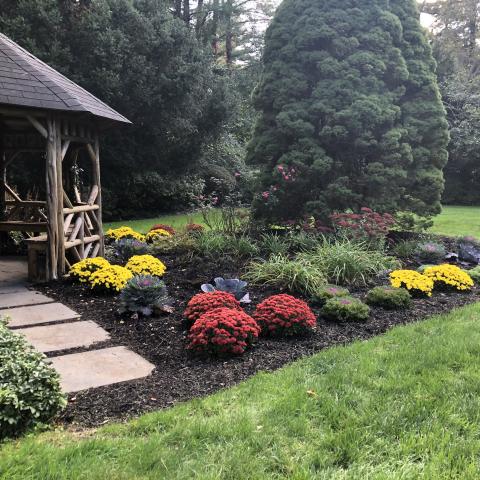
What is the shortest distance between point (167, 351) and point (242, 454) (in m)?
1.80

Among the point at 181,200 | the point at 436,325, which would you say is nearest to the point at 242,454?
the point at 436,325

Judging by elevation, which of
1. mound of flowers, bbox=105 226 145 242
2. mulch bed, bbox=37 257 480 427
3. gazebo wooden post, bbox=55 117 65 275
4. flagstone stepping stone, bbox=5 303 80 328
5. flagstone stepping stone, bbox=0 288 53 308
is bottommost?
mulch bed, bbox=37 257 480 427

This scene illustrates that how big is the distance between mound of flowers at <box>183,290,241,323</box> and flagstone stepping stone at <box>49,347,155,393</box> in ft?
Result: 2.42

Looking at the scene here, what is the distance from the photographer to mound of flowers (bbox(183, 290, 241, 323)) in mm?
4648

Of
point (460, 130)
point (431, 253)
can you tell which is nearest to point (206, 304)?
point (431, 253)

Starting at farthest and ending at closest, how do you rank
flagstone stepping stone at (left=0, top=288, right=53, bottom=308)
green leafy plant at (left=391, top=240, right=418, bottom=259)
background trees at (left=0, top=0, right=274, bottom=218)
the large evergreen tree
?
background trees at (left=0, top=0, right=274, bottom=218), the large evergreen tree, green leafy plant at (left=391, top=240, right=418, bottom=259), flagstone stepping stone at (left=0, top=288, right=53, bottom=308)

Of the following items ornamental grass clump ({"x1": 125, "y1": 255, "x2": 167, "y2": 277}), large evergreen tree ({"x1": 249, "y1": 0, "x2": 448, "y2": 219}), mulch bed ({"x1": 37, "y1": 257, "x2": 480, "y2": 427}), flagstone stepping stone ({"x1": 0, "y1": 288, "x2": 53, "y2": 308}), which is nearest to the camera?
Result: mulch bed ({"x1": 37, "y1": 257, "x2": 480, "y2": 427})

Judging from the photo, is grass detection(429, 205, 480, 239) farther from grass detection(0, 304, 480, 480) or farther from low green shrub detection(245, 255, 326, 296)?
grass detection(0, 304, 480, 480)

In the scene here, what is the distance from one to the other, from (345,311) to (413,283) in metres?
1.40

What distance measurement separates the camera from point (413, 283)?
5902mm

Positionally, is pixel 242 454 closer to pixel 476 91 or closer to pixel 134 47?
pixel 134 47

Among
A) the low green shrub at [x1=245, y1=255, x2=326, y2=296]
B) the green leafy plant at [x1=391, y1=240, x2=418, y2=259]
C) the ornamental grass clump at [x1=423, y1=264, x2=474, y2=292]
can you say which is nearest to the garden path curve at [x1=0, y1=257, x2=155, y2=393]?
the low green shrub at [x1=245, y1=255, x2=326, y2=296]

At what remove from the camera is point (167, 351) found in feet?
13.6

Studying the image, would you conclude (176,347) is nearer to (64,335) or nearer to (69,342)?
(69,342)
